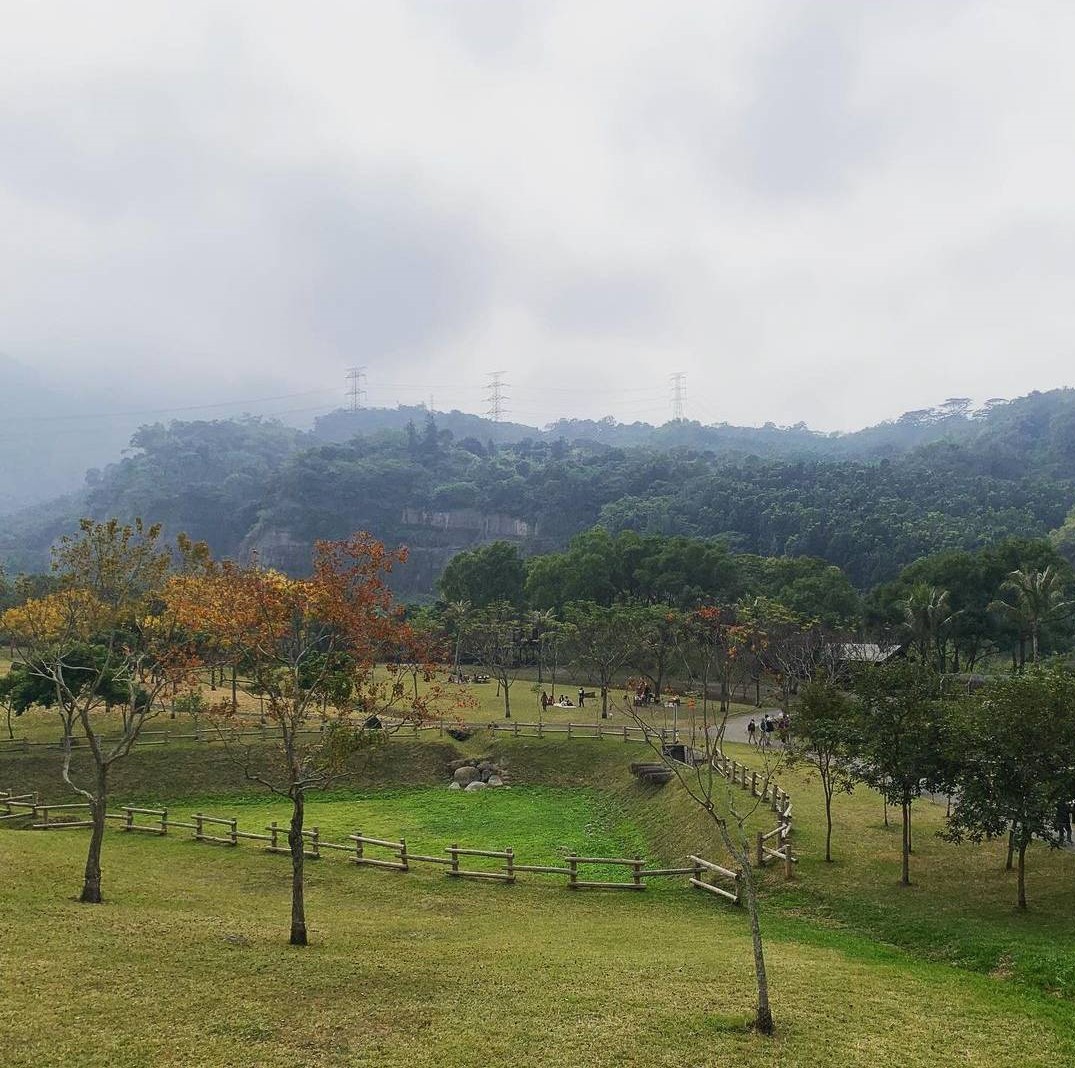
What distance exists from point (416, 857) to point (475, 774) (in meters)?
18.1

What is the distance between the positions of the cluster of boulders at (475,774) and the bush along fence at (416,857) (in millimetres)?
12745

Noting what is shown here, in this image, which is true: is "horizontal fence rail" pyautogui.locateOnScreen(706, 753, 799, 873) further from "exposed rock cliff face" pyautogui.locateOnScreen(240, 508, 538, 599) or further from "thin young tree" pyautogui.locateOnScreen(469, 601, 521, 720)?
"exposed rock cliff face" pyautogui.locateOnScreen(240, 508, 538, 599)

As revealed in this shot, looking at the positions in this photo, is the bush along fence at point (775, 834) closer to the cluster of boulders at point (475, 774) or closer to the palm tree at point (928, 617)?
the cluster of boulders at point (475, 774)

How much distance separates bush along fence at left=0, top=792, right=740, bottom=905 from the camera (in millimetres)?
24547

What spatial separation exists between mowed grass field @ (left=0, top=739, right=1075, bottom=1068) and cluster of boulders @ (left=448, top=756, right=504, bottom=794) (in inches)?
488

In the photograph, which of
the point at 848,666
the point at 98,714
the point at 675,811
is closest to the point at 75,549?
the point at 675,811

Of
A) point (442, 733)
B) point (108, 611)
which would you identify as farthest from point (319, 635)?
point (442, 733)

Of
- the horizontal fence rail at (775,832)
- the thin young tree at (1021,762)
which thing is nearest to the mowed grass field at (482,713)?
the horizontal fence rail at (775,832)

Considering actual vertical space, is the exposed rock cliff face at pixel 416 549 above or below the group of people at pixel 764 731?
above

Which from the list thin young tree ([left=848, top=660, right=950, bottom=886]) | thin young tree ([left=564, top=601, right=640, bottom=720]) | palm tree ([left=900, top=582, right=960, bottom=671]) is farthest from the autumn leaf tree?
palm tree ([left=900, top=582, right=960, bottom=671])

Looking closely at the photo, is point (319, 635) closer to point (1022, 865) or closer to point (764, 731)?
point (1022, 865)

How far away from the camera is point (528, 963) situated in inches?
636

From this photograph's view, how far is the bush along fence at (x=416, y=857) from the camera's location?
80.5ft

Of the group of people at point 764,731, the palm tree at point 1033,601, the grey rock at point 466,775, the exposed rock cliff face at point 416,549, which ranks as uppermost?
the exposed rock cliff face at point 416,549
